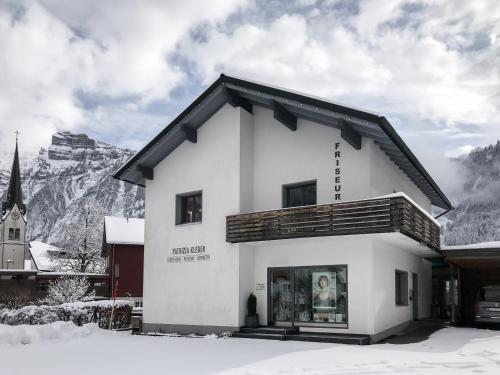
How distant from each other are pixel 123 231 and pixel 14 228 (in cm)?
3760

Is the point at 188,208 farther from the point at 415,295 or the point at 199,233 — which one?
the point at 415,295

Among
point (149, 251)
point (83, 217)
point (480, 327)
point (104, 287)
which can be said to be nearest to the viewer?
point (480, 327)

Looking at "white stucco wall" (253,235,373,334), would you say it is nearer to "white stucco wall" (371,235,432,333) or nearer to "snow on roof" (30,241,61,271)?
"white stucco wall" (371,235,432,333)

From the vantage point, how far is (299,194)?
1906 centimetres

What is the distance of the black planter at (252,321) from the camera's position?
18.7m

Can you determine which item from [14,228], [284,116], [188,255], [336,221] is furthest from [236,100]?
[14,228]

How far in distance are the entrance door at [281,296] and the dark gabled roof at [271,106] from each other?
519 cm

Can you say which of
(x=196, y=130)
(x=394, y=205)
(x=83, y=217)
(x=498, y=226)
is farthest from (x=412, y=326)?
(x=498, y=226)

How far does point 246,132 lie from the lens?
66.1ft

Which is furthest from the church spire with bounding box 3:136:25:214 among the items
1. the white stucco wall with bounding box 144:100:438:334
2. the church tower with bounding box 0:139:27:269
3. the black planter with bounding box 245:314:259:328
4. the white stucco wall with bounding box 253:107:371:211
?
the black planter with bounding box 245:314:259:328

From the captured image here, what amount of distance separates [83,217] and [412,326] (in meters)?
39.2

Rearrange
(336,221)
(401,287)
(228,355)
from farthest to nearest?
(401,287) < (336,221) < (228,355)

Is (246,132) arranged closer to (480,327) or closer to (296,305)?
(296,305)

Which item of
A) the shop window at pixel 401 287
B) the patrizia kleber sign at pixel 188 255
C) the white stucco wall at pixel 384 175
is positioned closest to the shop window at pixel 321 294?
the white stucco wall at pixel 384 175
